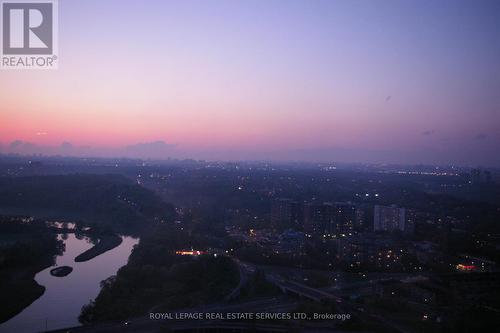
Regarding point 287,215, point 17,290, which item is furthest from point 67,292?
point 287,215

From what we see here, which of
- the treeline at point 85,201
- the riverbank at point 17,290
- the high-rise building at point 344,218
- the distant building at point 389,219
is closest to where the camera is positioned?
the riverbank at point 17,290

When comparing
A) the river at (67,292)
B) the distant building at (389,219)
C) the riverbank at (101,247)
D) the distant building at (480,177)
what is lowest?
the riverbank at (101,247)

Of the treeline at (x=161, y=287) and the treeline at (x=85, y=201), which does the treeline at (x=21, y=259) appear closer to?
the treeline at (x=161, y=287)

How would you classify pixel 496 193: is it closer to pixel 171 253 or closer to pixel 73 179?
pixel 171 253

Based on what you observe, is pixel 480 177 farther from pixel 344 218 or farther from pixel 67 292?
pixel 67 292

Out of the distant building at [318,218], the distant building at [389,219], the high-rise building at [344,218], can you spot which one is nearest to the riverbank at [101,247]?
the distant building at [318,218]

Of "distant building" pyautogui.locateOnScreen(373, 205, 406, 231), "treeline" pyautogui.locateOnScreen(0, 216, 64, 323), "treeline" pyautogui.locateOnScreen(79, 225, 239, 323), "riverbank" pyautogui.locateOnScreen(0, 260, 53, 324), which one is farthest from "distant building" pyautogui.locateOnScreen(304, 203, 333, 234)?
"riverbank" pyautogui.locateOnScreen(0, 260, 53, 324)

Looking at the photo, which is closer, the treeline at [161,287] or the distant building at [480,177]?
the treeline at [161,287]

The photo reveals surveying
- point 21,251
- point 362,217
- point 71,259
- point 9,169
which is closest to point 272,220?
point 362,217
